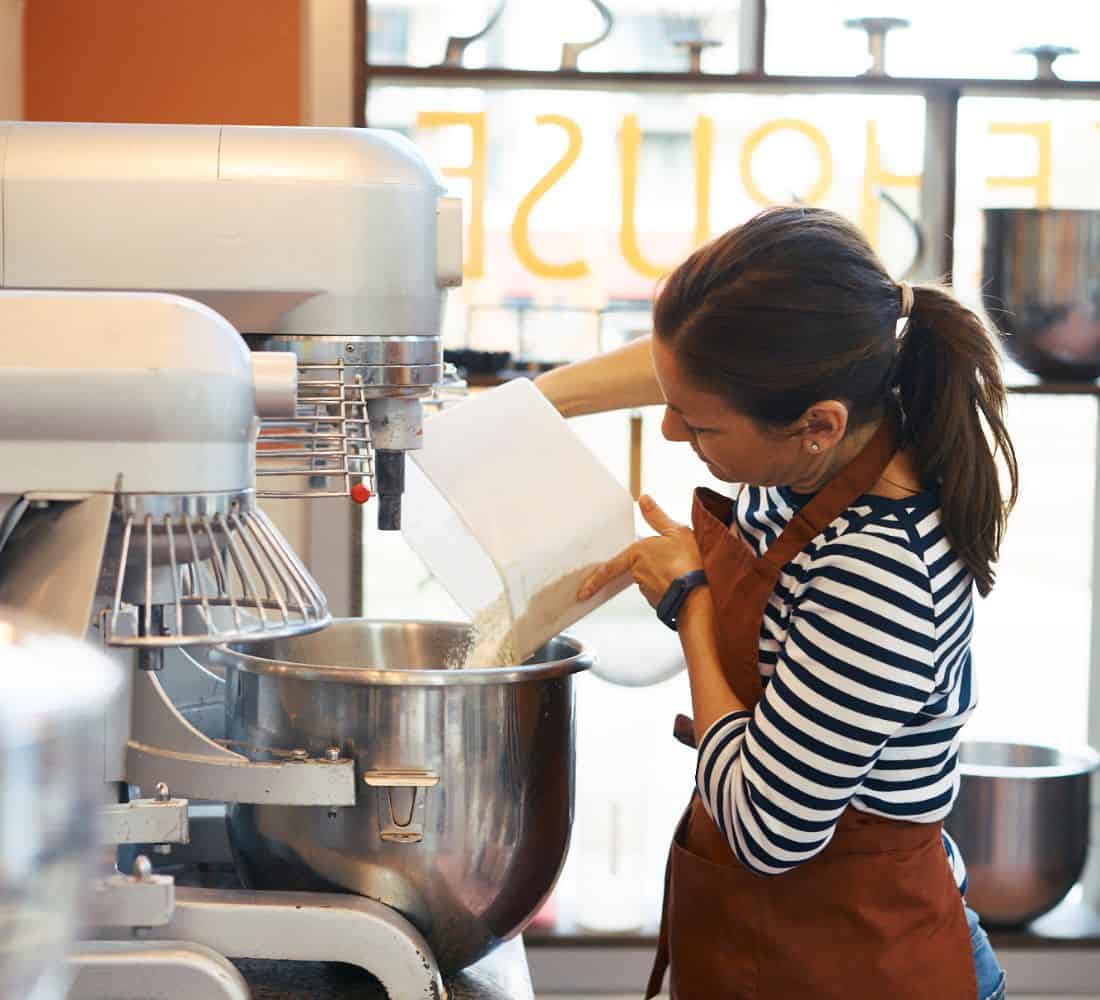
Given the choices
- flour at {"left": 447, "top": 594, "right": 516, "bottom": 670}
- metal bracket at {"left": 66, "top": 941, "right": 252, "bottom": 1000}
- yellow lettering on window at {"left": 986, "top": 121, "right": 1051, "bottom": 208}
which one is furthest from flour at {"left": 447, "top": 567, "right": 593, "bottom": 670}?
yellow lettering on window at {"left": 986, "top": 121, "right": 1051, "bottom": 208}

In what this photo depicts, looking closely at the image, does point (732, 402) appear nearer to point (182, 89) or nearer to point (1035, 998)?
point (182, 89)

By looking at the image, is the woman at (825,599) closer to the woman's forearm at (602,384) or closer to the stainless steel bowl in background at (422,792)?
the stainless steel bowl in background at (422,792)

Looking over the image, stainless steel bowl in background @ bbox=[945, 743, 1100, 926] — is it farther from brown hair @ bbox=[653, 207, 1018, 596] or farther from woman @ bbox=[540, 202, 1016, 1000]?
brown hair @ bbox=[653, 207, 1018, 596]

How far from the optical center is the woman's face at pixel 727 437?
1106mm

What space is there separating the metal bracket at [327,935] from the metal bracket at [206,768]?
2.7 inches

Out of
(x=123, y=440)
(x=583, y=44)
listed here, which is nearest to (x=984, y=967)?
(x=123, y=440)

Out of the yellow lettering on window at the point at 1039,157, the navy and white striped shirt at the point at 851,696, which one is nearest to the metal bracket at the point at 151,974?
the navy and white striped shirt at the point at 851,696

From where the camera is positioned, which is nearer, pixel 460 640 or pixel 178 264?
pixel 178 264

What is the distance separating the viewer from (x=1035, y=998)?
240 centimetres

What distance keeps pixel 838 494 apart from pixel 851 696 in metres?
0.17

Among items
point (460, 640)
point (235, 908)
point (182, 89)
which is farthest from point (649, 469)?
point (235, 908)

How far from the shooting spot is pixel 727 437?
1.11 m

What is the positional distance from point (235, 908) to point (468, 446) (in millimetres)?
412

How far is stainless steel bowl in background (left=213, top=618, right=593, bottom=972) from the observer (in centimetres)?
104
